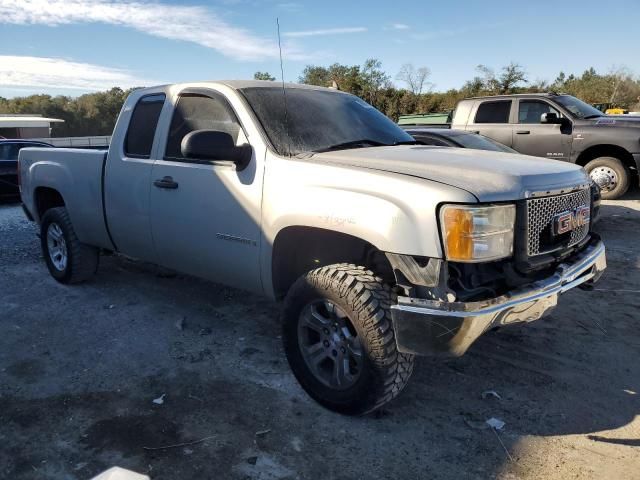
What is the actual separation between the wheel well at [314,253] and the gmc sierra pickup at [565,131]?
769 cm

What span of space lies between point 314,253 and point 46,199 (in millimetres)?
3714

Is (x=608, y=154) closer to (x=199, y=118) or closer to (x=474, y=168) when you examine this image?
(x=474, y=168)

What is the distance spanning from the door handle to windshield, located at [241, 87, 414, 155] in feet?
2.72

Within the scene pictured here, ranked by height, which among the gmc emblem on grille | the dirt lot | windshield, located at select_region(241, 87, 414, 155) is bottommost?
the dirt lot

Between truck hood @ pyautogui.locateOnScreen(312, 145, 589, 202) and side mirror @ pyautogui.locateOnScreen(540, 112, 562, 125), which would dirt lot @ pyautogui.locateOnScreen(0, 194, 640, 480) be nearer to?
truck hood @ pyautogui.locateOnScreen(312, 145, 589, 202)

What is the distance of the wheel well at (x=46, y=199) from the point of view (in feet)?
18.2

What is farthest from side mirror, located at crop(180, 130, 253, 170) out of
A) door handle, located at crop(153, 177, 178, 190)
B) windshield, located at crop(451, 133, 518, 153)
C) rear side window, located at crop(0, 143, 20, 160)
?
rear side window, located at crop(0, 143, 20, 160)

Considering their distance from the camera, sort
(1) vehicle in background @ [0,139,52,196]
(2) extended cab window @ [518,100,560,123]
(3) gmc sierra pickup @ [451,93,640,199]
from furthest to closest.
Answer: (1) vehicle in background @ [0,139,52,196] < (2) extended cab window @ [518,100,560,123] < (3) gmc sierra pickup @ [451,93,640,199]

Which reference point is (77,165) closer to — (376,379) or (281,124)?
(281,124)

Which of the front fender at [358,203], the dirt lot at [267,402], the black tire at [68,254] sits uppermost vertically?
the front fender at [358,203]

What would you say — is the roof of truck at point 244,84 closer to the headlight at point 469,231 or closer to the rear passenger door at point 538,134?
the headlight at point 469,231

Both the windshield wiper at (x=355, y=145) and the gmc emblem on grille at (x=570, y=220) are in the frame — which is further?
the windshield wiper at (x=355, y=145)

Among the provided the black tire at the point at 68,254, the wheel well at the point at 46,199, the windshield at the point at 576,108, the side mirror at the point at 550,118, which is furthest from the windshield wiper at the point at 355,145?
the windshield at the point at 576,108

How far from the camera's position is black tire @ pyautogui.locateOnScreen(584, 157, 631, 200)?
9.17 metres
